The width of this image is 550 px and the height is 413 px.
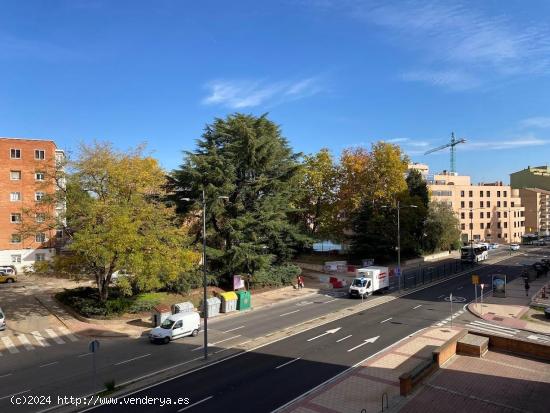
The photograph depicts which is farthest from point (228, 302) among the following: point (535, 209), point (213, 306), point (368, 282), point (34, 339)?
point (535, 209)

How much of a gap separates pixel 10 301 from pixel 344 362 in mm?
31043

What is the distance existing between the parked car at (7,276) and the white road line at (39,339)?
22.8 meters

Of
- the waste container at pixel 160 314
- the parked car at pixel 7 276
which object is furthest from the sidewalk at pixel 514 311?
the parked car at pixel 7 276

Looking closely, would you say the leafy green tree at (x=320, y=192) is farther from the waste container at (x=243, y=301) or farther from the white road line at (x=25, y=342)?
the white road line at (x=25, y=342)

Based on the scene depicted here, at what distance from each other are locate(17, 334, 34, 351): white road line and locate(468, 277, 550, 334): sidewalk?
29861 mm

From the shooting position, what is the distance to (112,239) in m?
28.4

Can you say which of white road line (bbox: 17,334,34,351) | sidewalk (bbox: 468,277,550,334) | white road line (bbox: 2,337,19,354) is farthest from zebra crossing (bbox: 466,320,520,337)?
white road line (bbox: 2,337,19,354)

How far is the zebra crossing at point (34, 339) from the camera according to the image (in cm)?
2556

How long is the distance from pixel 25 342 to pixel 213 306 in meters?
12.6

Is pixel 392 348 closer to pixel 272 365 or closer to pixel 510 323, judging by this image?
pixel 272 365

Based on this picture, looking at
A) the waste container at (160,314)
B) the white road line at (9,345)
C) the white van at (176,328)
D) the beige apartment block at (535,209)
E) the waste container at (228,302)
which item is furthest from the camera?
the beige apartment block at (535,209)

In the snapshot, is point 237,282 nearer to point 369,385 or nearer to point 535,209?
point 369,385

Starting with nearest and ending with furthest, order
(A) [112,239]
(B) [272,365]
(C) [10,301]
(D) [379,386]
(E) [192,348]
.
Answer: (D) [379,386] → (B) [272,365] → (E) [192,348] → (A) [112,239] → (C) [10,301]

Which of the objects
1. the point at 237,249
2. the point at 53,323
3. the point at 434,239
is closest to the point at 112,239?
the point at 53,323
